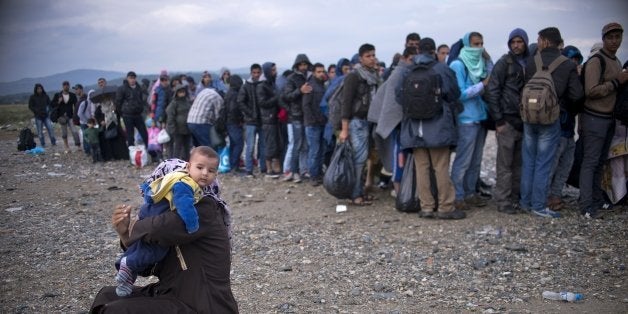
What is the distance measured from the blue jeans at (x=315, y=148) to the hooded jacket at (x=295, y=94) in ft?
1.20

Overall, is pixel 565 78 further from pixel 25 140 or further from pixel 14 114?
pixel 25 140

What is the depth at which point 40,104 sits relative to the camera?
14047mm

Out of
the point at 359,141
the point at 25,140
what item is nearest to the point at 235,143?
the point at 359,141

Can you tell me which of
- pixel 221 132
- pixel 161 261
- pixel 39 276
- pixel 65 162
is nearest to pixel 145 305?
pixel 161 261

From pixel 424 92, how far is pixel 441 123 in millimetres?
457

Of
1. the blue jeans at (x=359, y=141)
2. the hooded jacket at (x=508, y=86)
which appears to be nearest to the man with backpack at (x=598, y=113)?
the hooded jacket at (x=508, y=86)

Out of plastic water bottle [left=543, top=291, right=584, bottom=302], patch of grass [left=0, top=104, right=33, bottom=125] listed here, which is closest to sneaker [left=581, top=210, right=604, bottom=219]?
plastic water bottle [left=543, top=291, right=584, bottom=302]

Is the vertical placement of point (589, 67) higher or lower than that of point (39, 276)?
higher

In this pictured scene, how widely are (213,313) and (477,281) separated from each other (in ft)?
9.17

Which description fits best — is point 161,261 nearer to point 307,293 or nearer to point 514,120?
point 307,293

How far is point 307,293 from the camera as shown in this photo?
458cm

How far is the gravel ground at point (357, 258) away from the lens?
173 inches

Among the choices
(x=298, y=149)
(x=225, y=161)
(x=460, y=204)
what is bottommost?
(x=460, y=204)

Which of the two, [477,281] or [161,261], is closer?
[161,261]
